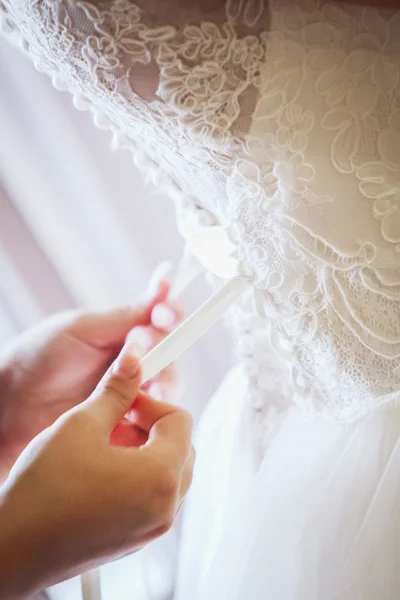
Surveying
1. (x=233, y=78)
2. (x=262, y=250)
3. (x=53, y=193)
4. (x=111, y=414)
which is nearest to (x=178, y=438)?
(x=111, y=414)

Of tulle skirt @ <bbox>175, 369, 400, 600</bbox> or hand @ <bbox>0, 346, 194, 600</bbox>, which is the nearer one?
hand @ <bbox>0, 346, 194, 600</bbox>

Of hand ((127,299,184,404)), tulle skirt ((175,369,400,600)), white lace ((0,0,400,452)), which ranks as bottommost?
tulle skirt ((175,369,400,600))

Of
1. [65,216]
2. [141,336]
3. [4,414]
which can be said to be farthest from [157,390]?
[65,216]

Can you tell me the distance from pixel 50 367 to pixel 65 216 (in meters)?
0.32

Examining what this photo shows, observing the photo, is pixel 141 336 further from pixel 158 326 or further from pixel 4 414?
pixel 4 414

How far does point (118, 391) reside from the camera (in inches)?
17.2

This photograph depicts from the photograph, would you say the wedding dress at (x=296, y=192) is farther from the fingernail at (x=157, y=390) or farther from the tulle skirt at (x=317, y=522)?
the fingernail at (x=157, y=390)

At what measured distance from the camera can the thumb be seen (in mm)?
412

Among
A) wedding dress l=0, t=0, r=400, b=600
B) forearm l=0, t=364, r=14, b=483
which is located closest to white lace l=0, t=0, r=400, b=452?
wedding dress l=0, t=0, r=400, b=600

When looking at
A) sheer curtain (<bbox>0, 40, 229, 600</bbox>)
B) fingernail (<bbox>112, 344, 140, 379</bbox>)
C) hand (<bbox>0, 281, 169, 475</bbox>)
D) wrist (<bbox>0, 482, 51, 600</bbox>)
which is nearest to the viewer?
wrist (<bbox>0, 482, 51, 600</bbox>)

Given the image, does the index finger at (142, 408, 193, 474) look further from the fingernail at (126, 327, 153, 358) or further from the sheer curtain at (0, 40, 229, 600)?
the sheer curtain at (0, 40, 229, 600)

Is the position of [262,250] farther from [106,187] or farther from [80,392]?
[106,187]

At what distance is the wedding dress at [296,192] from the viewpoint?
0.40 metres

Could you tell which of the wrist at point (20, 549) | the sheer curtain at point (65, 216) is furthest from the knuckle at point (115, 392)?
the sheer curtain at point (65, 216)
